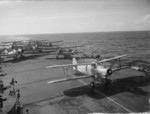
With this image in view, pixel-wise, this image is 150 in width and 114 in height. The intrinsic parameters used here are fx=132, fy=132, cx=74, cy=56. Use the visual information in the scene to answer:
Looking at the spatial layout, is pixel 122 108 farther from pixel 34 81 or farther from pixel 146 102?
pixel 34 81

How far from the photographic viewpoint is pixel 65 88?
1669 cm

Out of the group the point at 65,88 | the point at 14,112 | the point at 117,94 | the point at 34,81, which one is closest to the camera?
the point at 14,112

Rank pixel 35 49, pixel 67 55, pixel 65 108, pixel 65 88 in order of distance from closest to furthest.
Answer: pixel 65 108 < pixel 65 88 < pixel 67 55 < pixel 35 49

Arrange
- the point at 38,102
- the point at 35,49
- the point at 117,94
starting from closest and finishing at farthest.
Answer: the point at 38,102, the point at 117,94, the point at 35,49

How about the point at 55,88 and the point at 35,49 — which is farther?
the point at 35,49

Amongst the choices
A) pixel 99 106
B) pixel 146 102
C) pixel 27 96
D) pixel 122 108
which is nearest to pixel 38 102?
pixel 27 96

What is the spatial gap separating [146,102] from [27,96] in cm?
1238

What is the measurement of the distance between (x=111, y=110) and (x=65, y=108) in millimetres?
4061

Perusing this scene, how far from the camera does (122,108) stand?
38.2ft

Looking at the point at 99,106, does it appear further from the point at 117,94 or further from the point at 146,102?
the point at 146,102

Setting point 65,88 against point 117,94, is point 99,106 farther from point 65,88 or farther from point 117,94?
point 65,88

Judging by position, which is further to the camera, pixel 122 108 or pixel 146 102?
pixel 146 102

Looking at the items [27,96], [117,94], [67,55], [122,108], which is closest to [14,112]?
[27,96]

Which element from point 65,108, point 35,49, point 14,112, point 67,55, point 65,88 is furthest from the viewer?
point 35,49
